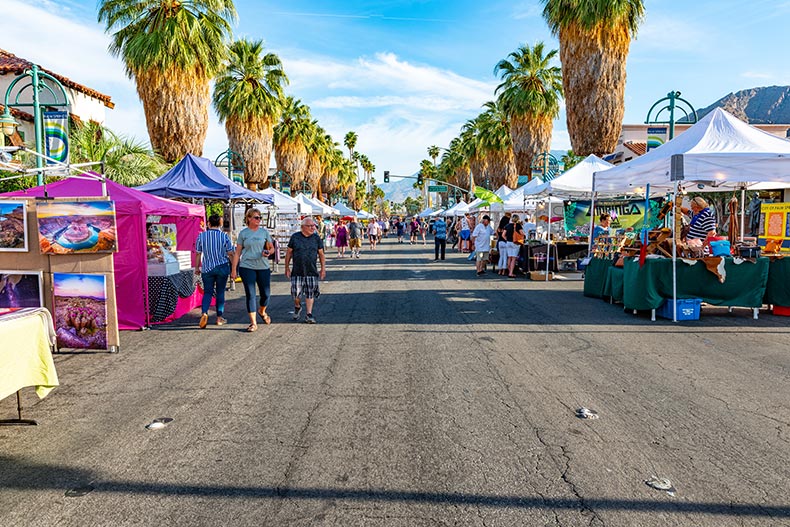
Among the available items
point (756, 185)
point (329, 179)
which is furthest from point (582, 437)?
point (329, 179)

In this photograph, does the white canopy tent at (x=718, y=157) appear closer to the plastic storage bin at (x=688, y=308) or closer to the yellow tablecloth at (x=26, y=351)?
the plastic storage bin at (x=688, y=308)

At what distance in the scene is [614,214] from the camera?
63.9ft

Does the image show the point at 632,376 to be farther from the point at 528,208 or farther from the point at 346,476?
the point at 528,208

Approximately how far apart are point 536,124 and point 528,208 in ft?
34.8

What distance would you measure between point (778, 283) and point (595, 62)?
14.2m

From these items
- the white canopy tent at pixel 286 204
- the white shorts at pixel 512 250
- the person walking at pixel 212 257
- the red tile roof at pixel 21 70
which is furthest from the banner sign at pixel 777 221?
the red tile roof at pixel 21 70

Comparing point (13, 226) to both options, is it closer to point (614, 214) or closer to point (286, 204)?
point (286, 204)

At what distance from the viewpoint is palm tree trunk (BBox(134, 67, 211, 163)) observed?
1978 centimetres

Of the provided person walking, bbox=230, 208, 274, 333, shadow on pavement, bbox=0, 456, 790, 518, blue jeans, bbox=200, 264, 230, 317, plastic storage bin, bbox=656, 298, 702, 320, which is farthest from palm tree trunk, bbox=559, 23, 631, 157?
shadow on pavement, bbox=0, 456, 790, 518

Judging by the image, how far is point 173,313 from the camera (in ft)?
32.5

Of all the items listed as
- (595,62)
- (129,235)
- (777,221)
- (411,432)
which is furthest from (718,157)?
(777,221)

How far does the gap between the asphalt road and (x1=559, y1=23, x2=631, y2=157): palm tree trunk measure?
15163 millimetres

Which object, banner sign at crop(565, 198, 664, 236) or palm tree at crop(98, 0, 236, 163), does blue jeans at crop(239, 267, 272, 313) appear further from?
palm tree at crop(98, 0, 236, 163)

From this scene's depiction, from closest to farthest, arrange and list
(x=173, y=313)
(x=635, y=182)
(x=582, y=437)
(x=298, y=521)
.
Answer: (x=298, y=521)
(x=582, y=437)
(x=173, y=313)
(x=635, y=182)
